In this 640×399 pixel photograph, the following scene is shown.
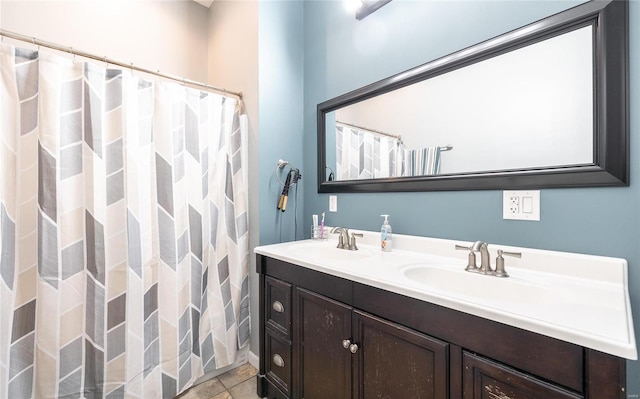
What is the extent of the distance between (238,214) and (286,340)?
834 mm

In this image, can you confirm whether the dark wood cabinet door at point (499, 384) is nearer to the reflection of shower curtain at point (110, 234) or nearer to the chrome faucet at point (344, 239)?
the chrome faucet at point (344, 239)

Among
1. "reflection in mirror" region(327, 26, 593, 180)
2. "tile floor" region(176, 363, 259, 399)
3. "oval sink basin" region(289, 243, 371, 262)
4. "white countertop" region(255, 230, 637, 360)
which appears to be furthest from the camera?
"tile floor" region(176, 363, 259, 399)

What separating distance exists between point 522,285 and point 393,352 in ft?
1.65

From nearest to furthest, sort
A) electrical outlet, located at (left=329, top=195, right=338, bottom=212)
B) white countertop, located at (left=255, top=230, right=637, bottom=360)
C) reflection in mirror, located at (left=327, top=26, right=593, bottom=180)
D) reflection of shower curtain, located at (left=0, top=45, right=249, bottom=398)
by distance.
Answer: white countertop, located at (left=255, top=230, right=637, bottom=360), reflection in mirror, located at (left=327, top=26, right=593, bottom=180), reflection of shower curtain, located at (left=0, top=45, right=249, bottom=398), electrical outlet, located at (left=329, top=195, right=338, bottom=212)

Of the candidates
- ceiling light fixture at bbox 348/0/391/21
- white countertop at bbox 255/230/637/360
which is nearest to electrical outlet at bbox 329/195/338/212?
white countertop at bbox 255/230/637/360

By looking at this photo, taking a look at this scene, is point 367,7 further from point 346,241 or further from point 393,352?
point 393,352

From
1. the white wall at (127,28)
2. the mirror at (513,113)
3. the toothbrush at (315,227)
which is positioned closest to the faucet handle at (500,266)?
the mirror at (513,113)

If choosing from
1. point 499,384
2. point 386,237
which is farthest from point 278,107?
point 499,384

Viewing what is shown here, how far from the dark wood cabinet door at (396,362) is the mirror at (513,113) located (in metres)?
0.70

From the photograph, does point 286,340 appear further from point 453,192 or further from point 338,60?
point 338,60

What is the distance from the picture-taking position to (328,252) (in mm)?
1557

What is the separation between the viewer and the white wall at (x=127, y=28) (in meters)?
1.58

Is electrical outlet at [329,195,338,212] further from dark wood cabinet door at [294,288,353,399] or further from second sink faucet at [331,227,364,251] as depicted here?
dark wood cabinet door at [294,288,353,399]

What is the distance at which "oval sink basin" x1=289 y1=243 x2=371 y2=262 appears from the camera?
1.42m
